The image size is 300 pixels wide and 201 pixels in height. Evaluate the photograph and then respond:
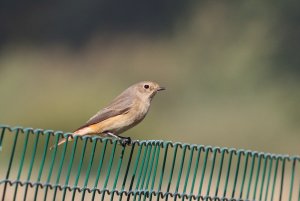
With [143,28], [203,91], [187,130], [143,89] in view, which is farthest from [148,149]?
[143,28]

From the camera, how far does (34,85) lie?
27891 millimetres

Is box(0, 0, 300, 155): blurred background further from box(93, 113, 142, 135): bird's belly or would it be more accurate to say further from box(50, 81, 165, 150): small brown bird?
box(93, 113, 142, 135): bird's belly

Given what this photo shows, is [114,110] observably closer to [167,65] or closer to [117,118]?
[117,118]

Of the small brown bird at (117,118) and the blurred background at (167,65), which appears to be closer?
the small brown bird at (117,118)

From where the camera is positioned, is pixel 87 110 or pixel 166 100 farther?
pixel 166 100

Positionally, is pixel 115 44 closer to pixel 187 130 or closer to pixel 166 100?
pixel 166 100

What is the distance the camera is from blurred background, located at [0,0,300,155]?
79.8 feet

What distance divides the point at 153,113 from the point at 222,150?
15.4 meters

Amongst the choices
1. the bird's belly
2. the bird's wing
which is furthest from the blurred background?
the bird's belly

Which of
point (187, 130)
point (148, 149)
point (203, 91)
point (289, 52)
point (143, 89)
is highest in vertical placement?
point (289, 52)

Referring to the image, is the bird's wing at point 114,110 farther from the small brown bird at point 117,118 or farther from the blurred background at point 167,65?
the blurred background at point 167,65

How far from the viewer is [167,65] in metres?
29.9

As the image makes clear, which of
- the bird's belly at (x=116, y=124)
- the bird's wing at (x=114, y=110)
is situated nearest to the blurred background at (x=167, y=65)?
the bird's wing at (x=114, y=110)

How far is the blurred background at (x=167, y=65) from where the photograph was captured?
24328 mm
